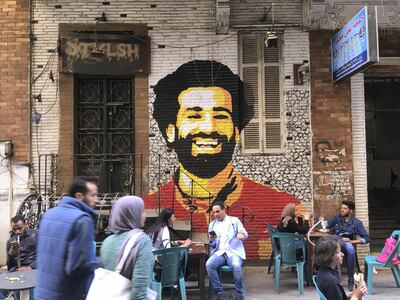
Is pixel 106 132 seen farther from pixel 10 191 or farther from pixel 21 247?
pixel 21 247

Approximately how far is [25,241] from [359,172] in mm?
6465

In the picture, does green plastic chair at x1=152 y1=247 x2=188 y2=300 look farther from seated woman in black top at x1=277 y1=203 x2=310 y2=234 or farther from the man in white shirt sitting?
seated woman in black top at x1=277 y1=203 x2=310 y2=234

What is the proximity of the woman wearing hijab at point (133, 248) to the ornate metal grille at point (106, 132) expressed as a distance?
6.41 meters

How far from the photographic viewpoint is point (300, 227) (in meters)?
8.25

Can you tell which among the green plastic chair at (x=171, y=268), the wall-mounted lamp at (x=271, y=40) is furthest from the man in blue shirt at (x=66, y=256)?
the wall-mounted lamp at (x=271, y=40)

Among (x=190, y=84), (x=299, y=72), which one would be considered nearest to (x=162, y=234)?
(x=190, y=84)

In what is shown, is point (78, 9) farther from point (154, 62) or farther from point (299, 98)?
point (299, 98)

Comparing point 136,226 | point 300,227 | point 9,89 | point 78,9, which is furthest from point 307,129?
point 136,226

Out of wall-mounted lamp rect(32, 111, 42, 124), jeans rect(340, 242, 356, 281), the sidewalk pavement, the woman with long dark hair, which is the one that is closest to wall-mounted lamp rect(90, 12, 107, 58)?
wall-mounted lamp rect(32, 111, 42, 124)

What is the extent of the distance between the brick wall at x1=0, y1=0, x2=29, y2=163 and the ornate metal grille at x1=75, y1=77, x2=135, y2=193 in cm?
103

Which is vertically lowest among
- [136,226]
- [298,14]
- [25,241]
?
[25,241]

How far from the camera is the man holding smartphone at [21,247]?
20.2ft

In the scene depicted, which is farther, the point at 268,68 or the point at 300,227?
the point at 268,68

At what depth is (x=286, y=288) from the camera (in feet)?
25.9
